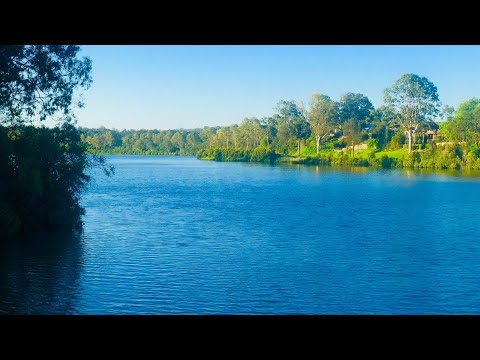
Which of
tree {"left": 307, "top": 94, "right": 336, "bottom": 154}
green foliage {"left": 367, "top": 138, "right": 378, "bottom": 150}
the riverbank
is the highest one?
tree {"left": 307, "top": 94, "right": 336, "bottom": 154}

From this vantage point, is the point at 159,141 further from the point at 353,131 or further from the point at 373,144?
the point at 373,144

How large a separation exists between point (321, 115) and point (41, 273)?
3846 centimetres

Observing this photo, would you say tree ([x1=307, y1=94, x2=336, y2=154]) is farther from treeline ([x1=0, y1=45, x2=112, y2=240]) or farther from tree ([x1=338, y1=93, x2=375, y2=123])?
treeline ([x1=0, y1=45, x2=112, y2=240])

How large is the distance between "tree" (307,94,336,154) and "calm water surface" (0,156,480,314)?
23618 mm

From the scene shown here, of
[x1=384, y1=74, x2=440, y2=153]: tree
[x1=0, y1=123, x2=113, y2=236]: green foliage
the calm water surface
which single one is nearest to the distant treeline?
[x1=384, y1=74, x2=440, y2=153]: tree

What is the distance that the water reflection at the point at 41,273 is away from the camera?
7750 millimetres

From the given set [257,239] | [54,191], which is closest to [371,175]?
[257,239]

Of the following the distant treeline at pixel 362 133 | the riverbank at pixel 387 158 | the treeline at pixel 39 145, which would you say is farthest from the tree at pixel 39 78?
the riverbank at pixel 387 158

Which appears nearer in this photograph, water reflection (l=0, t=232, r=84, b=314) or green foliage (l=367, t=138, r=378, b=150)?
water reflection (l=0, t=232, r=84, b=314)

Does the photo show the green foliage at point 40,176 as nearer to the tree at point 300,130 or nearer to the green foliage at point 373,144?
the green foliage at point 373,144

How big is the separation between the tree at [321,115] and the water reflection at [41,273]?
3454 centimetres

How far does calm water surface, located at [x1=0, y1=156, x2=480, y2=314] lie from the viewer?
809 centimetres

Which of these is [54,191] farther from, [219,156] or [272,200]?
[219,156]
